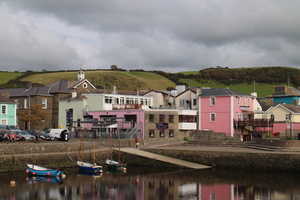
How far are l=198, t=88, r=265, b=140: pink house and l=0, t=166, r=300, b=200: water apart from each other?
18503 millimetres

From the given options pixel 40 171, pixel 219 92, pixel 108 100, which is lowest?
pixel 40 171

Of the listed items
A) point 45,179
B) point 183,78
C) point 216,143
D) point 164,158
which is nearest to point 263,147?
point 216,143

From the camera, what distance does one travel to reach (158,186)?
36.6 meters

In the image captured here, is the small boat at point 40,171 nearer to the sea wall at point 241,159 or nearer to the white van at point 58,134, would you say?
the sea wall at point 241,159

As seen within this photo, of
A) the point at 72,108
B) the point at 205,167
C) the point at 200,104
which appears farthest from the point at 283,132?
the point at 72,108

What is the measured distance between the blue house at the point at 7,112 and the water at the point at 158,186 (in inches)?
1001

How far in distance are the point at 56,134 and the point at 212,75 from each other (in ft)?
252

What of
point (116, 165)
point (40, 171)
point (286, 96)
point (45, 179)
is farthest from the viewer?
point (286, 96)

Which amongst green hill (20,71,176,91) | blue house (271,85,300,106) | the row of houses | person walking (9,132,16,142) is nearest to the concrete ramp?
the row of houses

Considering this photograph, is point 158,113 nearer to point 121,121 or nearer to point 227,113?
point 121,121

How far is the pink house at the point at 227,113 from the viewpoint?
61.0 meters

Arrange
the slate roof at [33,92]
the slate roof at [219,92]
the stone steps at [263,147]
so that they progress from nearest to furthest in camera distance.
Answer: the stone steps at [263,147] → the slate roof at [219,92] → the slate roof at [33,92]

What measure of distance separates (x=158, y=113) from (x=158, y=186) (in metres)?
23.2

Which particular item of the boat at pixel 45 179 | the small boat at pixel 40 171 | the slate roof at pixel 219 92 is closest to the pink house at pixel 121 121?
the slate roof at pixel 219 92
